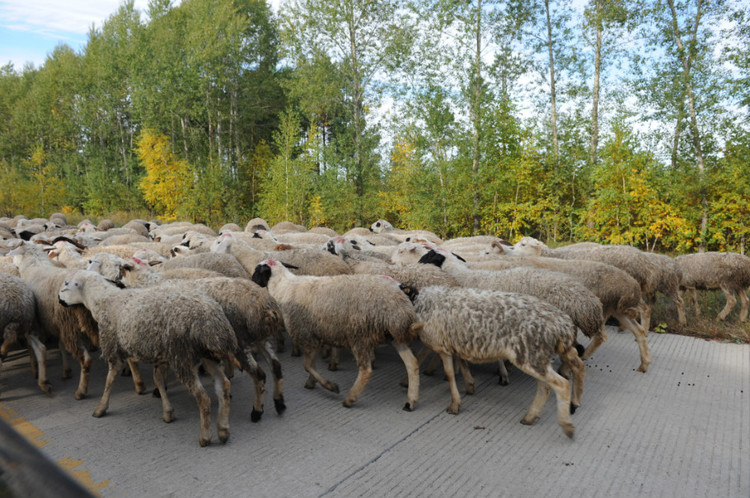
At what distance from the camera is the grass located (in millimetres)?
6766

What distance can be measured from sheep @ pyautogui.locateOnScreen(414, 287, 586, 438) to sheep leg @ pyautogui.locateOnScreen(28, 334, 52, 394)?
4.19 meters

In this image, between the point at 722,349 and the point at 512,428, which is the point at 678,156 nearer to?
the point at 722,349

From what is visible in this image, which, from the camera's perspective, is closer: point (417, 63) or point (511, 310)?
point (511, 310)

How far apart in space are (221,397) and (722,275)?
802 centimetres

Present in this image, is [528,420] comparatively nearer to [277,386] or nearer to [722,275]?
[277,386]

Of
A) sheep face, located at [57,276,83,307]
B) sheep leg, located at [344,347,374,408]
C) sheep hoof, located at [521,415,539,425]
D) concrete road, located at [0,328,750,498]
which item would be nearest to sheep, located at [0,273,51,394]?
concrete road, located at [0,328,750,498]

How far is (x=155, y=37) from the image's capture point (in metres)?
27.5

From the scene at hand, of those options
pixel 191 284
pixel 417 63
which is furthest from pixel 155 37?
pixel 191 284

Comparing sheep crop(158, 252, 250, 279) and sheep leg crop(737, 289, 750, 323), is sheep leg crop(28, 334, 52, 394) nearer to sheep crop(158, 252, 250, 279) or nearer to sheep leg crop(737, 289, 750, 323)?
sheep crop(158, 252, 250, 279)

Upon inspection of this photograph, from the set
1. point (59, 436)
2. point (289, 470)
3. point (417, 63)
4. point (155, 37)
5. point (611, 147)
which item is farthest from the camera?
point (155, 37)

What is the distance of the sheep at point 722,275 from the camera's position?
7246 mm

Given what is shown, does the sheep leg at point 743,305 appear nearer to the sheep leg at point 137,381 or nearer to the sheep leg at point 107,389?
the sheep leg at point 137,381

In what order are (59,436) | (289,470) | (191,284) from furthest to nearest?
(191,284) → (59,436) → (289,470)

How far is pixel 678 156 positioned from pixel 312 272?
446 inches
